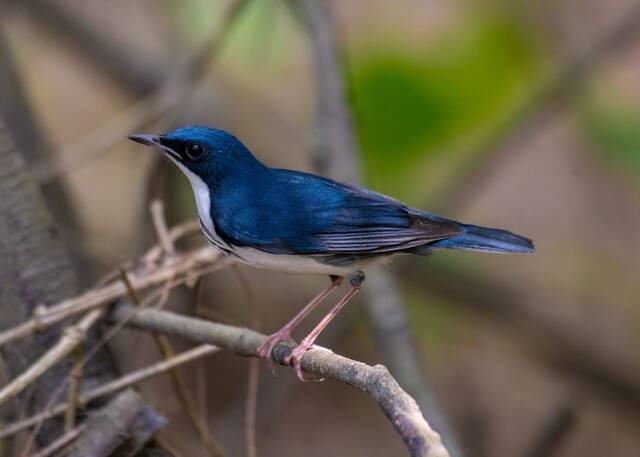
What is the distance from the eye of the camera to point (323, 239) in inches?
130

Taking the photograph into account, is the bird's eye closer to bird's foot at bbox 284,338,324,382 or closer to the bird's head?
the bird's head

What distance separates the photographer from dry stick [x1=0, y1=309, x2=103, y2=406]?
3033 millimetres

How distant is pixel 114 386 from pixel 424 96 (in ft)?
8.47

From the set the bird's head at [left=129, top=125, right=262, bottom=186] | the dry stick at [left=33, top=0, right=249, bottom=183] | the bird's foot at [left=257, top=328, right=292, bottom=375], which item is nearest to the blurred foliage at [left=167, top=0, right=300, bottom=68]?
the dry stick at [left=33, top=0, right=249, bottom=183]

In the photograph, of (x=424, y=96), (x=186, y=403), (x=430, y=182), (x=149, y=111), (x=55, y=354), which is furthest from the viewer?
(x=430, y=182)

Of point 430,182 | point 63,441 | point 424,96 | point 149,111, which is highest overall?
point 424,96

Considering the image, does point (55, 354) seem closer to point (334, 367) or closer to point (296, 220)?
point (296, 220)

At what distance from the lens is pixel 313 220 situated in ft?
10.8

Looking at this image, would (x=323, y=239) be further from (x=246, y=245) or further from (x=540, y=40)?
(x=540, y=40)

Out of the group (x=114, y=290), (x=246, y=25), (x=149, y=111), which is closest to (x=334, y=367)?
(x=114, y=290)

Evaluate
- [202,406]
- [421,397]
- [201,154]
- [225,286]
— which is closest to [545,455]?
[421,397]

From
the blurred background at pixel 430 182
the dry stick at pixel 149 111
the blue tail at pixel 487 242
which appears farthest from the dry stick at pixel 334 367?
the dry stick at pixel 149 111

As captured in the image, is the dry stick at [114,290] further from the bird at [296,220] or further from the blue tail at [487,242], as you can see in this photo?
the blue tail at [487,242]

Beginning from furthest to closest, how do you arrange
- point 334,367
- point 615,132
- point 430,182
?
point 430,182
point 615,132
point 334,367
